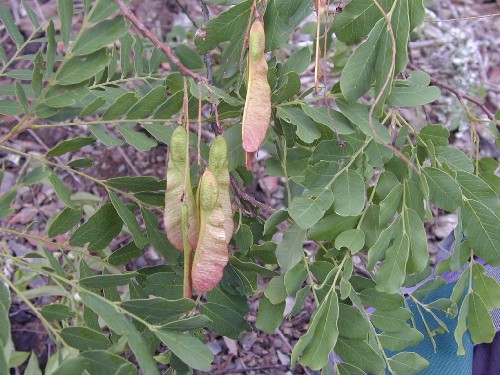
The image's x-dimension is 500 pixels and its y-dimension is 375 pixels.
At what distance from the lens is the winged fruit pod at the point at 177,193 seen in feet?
3.06

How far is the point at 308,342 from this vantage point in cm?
106

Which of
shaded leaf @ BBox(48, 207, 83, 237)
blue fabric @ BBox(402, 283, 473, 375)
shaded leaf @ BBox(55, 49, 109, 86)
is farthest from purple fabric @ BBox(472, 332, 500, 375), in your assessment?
shaded leaf @ BBox(55, 49, 109, 86)

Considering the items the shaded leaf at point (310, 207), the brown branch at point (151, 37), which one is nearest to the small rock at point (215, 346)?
the shaded leaf at point (310, 207)

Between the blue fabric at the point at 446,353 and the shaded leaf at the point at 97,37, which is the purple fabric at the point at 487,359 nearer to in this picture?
the blue fabric at the point at 446,353

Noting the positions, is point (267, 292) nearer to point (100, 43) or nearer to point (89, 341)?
point (89, 341)

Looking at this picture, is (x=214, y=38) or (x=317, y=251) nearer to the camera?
(x=214, y=38)

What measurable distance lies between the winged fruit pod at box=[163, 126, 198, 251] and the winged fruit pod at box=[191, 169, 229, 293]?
0.9 inches

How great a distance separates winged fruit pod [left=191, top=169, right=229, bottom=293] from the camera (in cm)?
91

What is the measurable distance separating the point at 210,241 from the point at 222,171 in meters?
0.12

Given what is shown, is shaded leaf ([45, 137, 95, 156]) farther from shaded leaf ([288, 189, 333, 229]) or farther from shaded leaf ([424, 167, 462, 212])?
shaded leaf ([424, 167, 462, 212])

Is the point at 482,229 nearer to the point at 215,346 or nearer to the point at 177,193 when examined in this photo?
the point at 177,193

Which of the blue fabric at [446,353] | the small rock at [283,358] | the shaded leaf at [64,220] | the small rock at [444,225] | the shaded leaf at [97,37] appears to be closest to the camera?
the shaded leaf at [97,37]

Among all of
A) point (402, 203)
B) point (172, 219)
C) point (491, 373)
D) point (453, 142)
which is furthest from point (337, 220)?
point (453, 142)

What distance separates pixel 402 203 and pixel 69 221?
0.62 meters
